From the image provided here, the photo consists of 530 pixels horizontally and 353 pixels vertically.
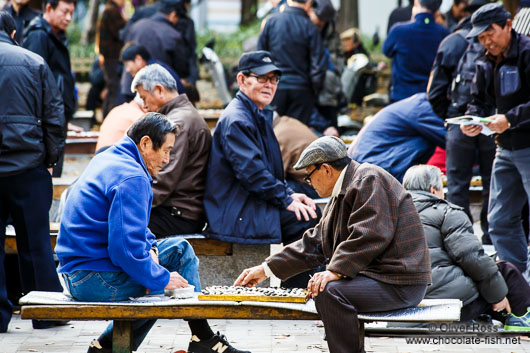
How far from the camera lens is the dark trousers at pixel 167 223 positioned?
21.9ft

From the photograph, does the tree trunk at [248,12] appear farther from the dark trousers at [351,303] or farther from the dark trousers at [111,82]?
the dark trousers at [351,303]

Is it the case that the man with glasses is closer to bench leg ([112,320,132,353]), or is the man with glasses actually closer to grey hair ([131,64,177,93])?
grey hair ([131,64,177,93])

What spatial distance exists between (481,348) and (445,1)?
6.80 meters

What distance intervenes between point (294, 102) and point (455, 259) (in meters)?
4.80

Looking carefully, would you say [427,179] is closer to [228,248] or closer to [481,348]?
[481,348]

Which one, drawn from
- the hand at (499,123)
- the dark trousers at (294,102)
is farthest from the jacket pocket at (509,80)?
the dark trousers at (294,102)

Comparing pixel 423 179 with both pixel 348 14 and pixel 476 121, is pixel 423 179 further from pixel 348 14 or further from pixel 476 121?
pixel 348 14

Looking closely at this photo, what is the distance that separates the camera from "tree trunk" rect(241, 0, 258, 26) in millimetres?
22594

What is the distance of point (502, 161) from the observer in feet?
23.0

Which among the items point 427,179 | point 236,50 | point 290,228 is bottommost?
point 236,50

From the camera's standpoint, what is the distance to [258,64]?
6.89 meters

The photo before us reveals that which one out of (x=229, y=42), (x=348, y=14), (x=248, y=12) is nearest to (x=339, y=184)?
(x=229, y=42)

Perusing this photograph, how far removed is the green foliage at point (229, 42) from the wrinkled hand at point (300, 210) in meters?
10.2

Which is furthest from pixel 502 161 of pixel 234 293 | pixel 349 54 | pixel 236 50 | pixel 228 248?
pixel 236 50
